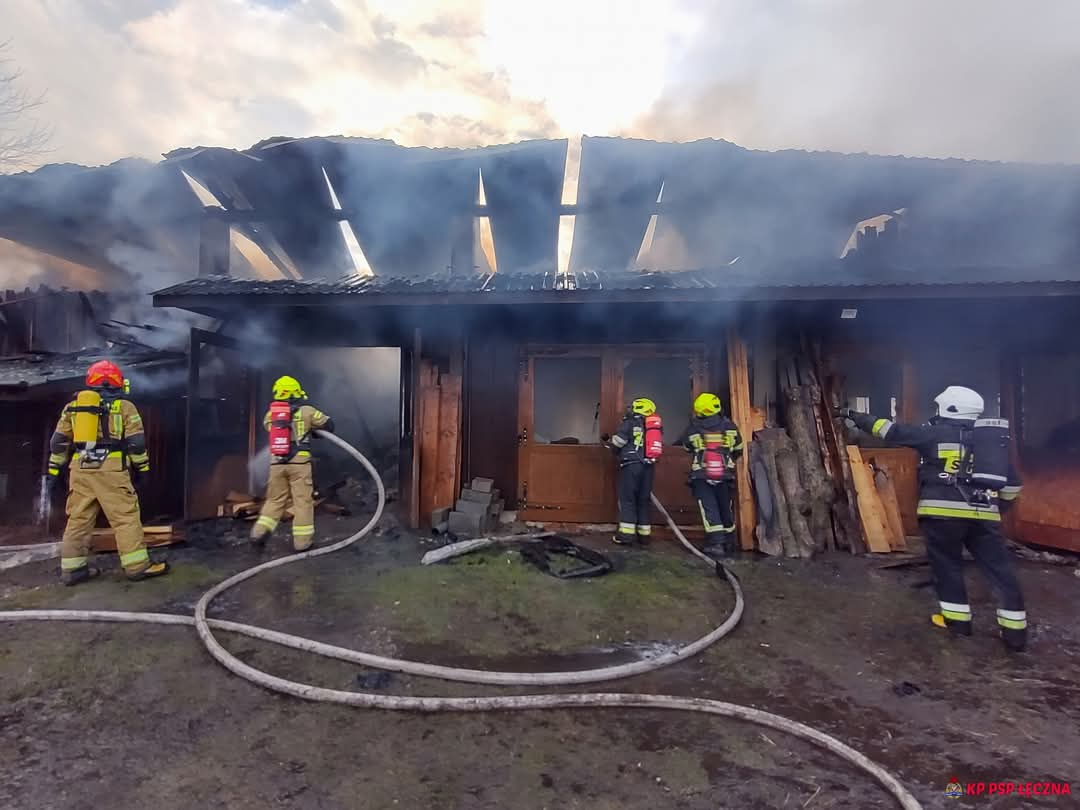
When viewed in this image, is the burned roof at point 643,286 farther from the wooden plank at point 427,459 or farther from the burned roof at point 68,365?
the wooden plank at point 427,459

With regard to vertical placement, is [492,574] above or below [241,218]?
below

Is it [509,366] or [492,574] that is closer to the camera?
[492,574]

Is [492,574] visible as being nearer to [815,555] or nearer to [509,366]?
[509,366]

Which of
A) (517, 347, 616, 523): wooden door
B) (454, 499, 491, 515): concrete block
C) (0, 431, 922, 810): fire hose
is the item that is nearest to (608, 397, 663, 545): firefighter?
(517, 347, 616, 523): wooden door

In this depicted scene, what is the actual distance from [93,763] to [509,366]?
5.48 meters

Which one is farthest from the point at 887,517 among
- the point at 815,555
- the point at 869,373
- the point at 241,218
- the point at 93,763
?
the point at 241,218

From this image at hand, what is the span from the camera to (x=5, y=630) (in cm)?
383

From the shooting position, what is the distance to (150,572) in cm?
499

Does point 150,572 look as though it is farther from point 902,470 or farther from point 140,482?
point 902,470

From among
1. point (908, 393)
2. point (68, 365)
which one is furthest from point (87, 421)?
point (908, 393)

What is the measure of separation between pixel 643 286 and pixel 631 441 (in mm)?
1764

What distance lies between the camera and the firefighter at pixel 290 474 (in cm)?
586

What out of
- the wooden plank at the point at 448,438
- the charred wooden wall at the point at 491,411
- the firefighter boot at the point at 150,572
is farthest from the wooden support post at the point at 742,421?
the firefighter boot at the point at 150,572

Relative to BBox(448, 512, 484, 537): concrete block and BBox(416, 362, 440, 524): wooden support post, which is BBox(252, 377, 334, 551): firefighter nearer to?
BBox(416, 362, 440, 524): wooden support post
